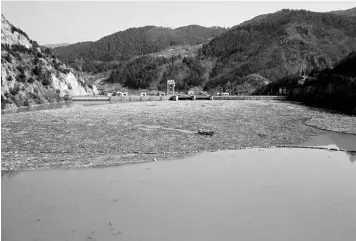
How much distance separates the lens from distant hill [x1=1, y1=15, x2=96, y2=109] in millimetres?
103000

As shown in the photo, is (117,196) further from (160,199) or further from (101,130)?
(101,130)

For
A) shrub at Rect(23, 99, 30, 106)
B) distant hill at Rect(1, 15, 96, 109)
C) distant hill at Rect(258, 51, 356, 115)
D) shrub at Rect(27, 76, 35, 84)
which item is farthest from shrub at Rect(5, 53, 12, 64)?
distant hill at Rect(258, 51, 356, 115)

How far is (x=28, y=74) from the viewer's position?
382 feet

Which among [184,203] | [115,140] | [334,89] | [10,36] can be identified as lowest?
[115,140]

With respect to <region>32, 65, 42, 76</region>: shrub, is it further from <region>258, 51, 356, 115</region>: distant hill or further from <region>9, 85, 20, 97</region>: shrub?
<region>258, 51, 356, 115</region>: distant hill

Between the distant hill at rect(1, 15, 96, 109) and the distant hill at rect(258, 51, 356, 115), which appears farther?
the distant hill at rect(1, 15, 96, 109)

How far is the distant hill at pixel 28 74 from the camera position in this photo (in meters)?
103

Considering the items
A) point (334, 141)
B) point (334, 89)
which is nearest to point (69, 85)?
point (334, 89)

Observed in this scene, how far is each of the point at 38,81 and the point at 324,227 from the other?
116 metres

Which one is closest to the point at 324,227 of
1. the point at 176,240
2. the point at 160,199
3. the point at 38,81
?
the point at 176,240

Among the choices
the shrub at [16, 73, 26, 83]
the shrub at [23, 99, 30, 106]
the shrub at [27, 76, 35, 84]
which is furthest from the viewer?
the shrub at [27, 76, 35, 84]

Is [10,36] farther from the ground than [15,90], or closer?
farther from the ground

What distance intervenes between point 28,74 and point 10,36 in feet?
83.6

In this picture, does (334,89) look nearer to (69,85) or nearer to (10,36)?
(69,85)
